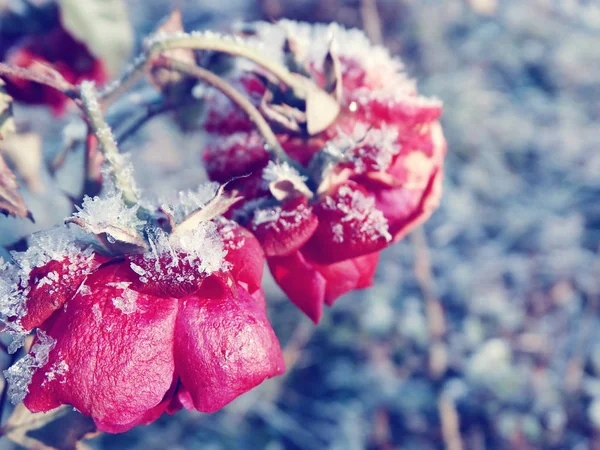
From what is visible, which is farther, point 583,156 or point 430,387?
point 583,156

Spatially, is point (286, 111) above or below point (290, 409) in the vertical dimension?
above

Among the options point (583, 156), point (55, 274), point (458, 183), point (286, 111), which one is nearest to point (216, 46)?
point (286, 111)

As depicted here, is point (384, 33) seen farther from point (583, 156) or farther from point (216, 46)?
point (216, 46)

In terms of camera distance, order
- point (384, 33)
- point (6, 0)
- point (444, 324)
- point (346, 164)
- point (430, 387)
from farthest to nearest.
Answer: point (384, 33), point (444, 324), point (430, 387), point (6, 0), point (346, 164)

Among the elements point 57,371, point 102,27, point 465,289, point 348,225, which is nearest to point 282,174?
point 348,225

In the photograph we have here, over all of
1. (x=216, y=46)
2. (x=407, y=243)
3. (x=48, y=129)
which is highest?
(x=216, y=46)

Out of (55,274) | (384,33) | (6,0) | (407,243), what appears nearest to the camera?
(55,274)

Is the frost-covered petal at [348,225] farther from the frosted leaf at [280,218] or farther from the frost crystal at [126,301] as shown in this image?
the frost crystal at [126,301]

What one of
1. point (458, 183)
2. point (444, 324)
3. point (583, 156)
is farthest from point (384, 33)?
point (444, 324)
